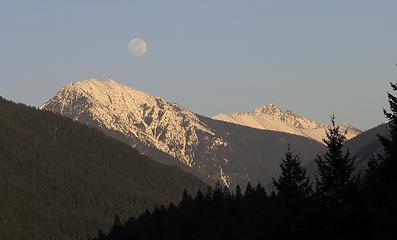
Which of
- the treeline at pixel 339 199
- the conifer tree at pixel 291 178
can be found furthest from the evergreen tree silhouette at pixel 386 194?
the conifer tree at pixel 291 178

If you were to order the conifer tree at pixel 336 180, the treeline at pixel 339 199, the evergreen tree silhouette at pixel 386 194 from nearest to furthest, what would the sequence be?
the evergreen tree silhouette at pixel 386 194 → the treeline at pixel 339 199 → the conifer tree at pixel 336 180

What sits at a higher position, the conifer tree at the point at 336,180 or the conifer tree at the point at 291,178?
the conifer tree at the point at 291,178

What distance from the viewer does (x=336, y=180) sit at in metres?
35.3

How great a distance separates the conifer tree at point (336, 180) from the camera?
114 feet

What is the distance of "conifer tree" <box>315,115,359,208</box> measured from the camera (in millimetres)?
34781

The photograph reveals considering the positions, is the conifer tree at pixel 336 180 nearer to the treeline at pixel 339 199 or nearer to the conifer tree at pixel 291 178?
the treeline at pixel 339 199

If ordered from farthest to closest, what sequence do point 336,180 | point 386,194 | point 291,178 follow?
point 291,178 < point 336,180 < point 386,194

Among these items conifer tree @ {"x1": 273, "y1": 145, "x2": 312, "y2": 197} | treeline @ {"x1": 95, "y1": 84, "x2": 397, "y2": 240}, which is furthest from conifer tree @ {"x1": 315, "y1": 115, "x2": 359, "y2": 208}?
conifer tree @ {"x1": 273, "y1": 145, "x2": 312, "y2": 197}

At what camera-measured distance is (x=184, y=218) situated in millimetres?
123875

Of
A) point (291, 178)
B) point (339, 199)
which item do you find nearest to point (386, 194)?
point (339, 199)

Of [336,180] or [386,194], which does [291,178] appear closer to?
[336,180]

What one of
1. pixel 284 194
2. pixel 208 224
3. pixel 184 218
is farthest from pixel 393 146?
pixel 184 218

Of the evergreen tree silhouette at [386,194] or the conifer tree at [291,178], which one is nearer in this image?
the evergreen tree silhouette at [386,194]

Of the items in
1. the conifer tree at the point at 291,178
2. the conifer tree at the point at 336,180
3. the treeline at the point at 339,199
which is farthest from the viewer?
the conifer tree at the point at 291,178
